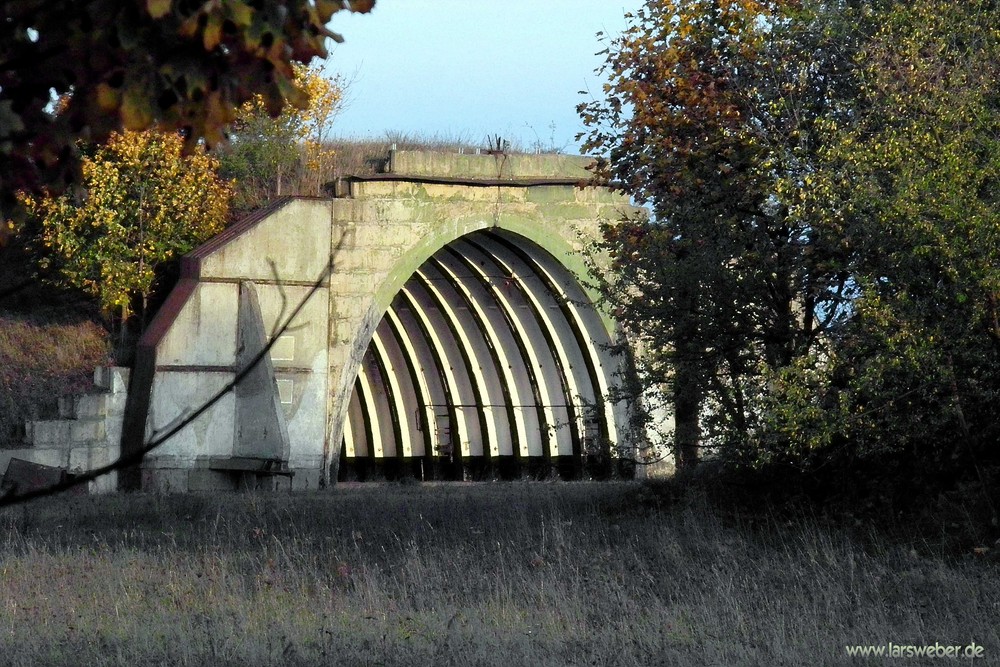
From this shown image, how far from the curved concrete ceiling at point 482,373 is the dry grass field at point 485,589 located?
1325 centimetres

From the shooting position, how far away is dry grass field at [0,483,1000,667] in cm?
959

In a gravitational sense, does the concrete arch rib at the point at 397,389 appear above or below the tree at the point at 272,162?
below

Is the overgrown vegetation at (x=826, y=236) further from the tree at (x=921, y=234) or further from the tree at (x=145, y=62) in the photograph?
the tree at (x=145, y=62)

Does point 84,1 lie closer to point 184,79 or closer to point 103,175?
point 184,79

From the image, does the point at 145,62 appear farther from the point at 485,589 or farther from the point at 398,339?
the point at 398,339

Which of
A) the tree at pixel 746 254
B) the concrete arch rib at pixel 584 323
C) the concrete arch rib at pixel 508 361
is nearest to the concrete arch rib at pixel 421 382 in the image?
the concrete arch rib at pixel 508 361

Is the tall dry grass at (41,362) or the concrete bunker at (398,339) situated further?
the concrete bunker at (398,339)

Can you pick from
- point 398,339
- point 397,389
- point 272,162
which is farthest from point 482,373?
point 272,162

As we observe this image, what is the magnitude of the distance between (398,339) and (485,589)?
2261 centimetres

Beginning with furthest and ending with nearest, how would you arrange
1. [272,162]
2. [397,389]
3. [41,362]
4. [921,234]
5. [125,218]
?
[397,389] → [272,162] → [125,218] → [41,362] → [921,234]

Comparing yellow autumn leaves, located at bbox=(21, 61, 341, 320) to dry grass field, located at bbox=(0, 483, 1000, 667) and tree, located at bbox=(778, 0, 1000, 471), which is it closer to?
dry grass field, located at bbox=(0, 483, 1000, 667)

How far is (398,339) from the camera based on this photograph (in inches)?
1380

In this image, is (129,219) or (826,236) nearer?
(826,236)

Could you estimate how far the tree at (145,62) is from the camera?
405 cm
